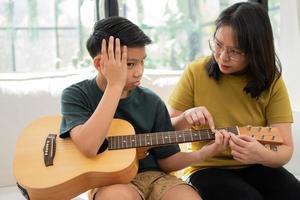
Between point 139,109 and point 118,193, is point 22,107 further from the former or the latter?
point 118,193

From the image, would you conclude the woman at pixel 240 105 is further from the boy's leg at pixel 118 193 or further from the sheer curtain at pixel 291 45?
the sheer curtain at pixel 291 45

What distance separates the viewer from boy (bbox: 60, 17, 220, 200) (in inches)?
46.4

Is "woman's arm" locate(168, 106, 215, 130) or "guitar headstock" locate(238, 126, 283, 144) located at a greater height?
"woman's arm" locate(168, 106, 215, 130)

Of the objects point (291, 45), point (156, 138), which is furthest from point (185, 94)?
point (291, 45)

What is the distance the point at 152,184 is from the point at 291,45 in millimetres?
1294

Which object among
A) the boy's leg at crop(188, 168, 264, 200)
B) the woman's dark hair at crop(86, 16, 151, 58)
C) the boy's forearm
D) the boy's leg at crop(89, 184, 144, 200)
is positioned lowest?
the boy's leg at crop(188, 168, 264, 200)

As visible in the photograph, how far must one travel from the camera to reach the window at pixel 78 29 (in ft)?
7.01

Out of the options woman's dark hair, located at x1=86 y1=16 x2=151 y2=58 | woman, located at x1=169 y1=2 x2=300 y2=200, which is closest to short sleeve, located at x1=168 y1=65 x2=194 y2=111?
woman, located at x1=169 y1=2 x2=300 y2=200

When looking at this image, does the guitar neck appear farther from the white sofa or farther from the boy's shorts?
the white sofa

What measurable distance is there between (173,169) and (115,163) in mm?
295

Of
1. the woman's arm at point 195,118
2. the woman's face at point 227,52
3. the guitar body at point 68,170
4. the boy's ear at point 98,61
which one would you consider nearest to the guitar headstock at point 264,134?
the woman's arm at point 195,118

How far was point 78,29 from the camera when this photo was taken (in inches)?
89.8

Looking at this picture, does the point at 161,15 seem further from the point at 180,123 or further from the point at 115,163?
the point at 115,163

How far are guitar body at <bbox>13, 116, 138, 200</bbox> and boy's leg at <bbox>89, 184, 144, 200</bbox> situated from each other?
0.03 metres
